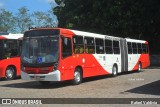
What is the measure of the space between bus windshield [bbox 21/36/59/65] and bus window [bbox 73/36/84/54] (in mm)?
1558

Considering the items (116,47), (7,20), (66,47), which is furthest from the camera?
(7,20)

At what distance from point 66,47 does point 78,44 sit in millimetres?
1486

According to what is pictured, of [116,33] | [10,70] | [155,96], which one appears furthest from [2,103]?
[116,33]

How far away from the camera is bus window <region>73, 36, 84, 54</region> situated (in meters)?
20.2

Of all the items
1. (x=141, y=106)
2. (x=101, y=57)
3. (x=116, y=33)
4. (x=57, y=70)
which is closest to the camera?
(x=141, y=106)

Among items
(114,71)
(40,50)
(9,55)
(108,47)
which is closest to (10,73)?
(9,55)

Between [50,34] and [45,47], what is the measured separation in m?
0.71

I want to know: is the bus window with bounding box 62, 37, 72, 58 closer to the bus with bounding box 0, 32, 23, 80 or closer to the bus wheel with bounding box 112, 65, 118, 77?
the bus with bounding box 0, 32, 23, 80

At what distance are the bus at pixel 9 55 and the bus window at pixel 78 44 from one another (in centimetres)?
505

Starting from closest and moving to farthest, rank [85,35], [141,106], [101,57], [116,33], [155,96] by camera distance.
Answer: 1. [141,106]
2. [155,96]
3. [85,35]
4. [101,57]
5. [116,33]

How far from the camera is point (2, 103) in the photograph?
1316cm

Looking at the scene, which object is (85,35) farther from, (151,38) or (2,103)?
(151,38)

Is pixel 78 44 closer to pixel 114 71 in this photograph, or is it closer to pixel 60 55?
pixel 60 55

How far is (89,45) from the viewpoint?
72.4ft
